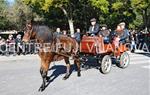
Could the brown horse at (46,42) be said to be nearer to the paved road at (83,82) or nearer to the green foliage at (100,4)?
the paved road at (83,82)

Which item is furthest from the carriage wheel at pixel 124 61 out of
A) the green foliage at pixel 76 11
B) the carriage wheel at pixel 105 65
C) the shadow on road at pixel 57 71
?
the green foliage at pixel 76 11

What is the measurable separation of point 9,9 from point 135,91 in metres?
44.6

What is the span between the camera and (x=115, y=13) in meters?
42.8

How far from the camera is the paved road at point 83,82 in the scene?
10.1 meters

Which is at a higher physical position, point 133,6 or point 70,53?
point 133,6

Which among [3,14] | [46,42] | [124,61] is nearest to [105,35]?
[124,61]

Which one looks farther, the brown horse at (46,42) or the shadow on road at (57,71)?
the shadow on road at (57,71)

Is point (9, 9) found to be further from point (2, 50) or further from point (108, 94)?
point (108, 94)

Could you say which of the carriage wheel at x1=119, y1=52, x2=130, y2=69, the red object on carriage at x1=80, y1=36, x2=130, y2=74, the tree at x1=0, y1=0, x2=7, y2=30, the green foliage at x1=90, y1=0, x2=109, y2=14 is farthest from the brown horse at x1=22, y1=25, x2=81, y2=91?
the tree at x1=0, y1=0, x2=7, y2=30

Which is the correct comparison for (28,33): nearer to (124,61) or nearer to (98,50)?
(98,50)

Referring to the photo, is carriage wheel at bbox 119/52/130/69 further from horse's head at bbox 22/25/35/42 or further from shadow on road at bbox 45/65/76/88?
horse's head at bbox 22/25/35/42

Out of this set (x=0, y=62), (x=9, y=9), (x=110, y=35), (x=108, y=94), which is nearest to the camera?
(x=108, y=94)

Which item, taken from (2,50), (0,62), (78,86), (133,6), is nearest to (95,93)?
(78,86)

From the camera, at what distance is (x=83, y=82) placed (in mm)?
11609
